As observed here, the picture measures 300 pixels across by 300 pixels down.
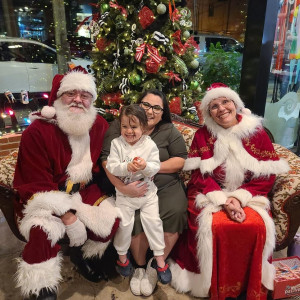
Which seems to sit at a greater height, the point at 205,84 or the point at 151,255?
the point at 205,84

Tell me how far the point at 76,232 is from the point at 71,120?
29.7 inches

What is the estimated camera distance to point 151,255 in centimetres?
220

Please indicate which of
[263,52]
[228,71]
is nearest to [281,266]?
[263,52]

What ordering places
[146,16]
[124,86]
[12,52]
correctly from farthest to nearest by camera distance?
[12,52] < [124,86] < [146,16]

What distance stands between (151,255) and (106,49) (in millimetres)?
2442

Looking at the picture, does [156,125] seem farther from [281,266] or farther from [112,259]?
[281,266]

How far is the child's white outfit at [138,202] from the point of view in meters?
1.80

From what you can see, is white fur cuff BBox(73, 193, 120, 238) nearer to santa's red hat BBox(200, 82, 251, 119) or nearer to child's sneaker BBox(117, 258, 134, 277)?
child's sneaker BBox(117, 258, 134, 277)

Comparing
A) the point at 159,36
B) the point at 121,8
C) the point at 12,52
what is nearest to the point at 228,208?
the point at 159,36

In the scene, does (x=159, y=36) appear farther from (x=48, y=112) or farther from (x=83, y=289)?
(x=83, y=289)

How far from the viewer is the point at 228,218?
1.75m

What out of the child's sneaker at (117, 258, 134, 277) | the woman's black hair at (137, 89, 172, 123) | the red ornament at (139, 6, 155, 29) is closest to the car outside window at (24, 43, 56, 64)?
the red ornament at (139, 6, 155, 29)

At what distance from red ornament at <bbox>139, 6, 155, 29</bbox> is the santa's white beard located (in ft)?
5.31

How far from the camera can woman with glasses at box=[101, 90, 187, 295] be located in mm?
1929
